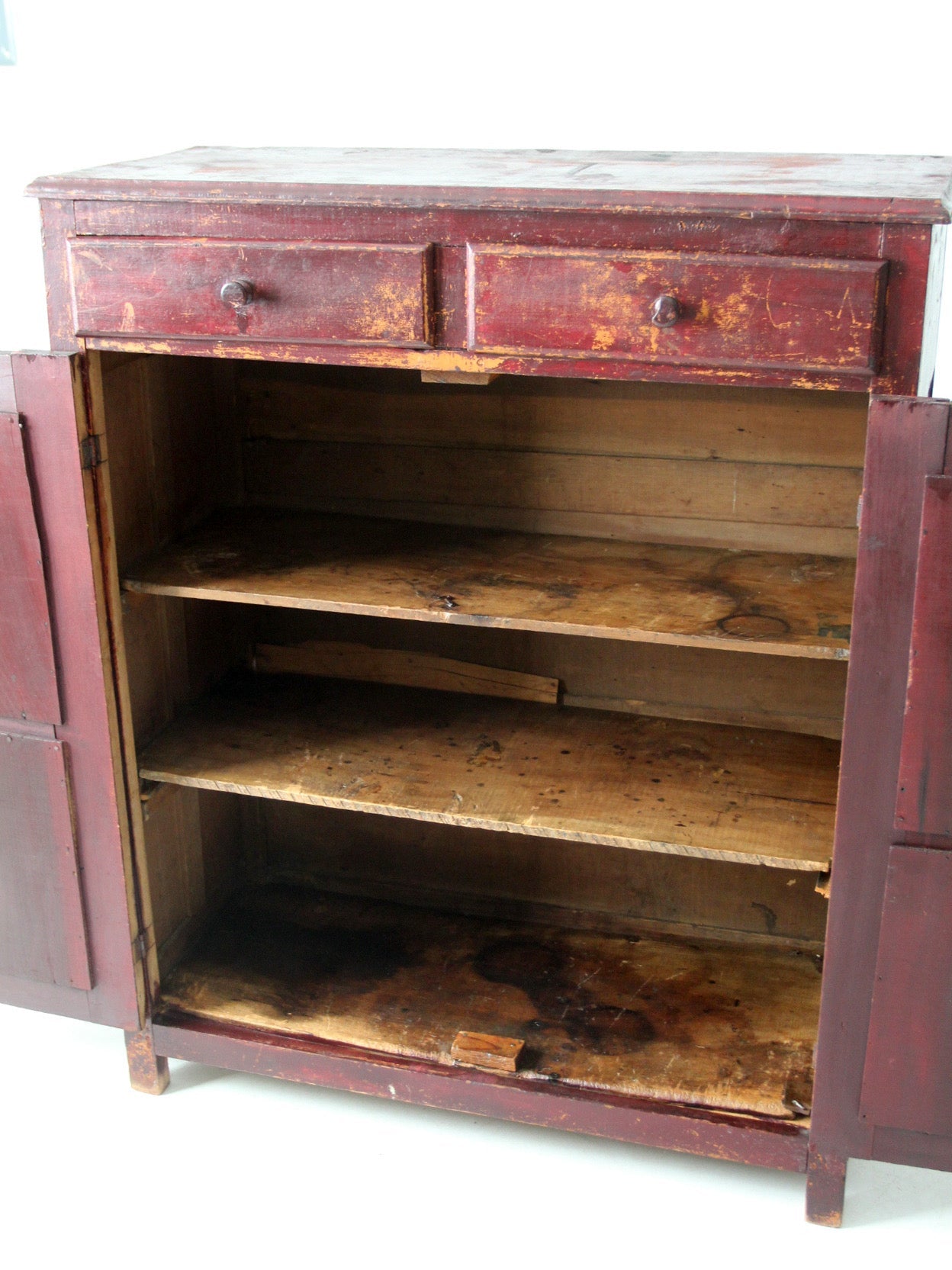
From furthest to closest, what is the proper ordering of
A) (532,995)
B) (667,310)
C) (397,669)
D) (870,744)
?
(397,669), (532,995), (870,744), (667,310)

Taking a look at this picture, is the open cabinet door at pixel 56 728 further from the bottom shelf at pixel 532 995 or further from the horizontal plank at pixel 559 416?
the horizontal plank at pixel 559 416

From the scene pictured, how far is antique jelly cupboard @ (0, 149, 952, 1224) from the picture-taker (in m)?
1.89

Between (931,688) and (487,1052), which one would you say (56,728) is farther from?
(931,688)

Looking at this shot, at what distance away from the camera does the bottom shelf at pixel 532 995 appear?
7.73 feet

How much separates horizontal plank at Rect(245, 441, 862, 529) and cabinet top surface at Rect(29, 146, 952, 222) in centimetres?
52

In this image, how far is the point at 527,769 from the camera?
2459 millimetres

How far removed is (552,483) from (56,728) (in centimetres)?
97

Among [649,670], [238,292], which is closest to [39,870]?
[238,292]

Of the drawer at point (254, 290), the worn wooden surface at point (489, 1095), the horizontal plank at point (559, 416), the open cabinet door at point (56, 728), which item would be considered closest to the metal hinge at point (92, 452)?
the open cabinet door at point (56, 728)

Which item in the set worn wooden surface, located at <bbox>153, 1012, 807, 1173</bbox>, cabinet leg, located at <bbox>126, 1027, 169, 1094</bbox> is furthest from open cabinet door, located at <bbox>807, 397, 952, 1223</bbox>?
cabinet leg, located at <bbox>126, 1027, 169, 1094</bbox>

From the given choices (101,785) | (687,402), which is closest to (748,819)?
(687,402)

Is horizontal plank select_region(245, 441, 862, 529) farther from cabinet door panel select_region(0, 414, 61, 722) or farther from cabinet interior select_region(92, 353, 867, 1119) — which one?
cabinet door panel select_region(0, 414, 61, 722)

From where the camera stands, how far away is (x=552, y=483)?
2.62 metres

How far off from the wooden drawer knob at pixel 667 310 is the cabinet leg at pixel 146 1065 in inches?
58.9
